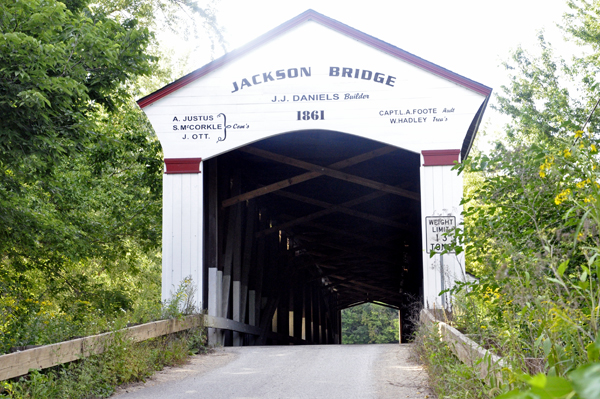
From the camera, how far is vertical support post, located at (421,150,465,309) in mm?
10008

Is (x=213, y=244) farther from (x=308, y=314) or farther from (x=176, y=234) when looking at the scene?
(x=308, y=314)

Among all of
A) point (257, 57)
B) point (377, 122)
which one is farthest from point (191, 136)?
point (377, 122)

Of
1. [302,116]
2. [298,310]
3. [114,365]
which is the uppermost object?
[302,116]

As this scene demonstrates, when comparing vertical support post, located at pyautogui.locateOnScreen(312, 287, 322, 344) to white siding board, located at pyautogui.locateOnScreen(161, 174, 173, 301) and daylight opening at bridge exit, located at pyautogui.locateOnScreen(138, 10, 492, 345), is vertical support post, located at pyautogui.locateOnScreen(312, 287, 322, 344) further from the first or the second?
white siding board, located at pyautogui.locateOnScreen(161, 174, 173, 301)

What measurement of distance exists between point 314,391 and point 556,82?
26762mm

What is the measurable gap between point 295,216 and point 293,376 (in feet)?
43.6

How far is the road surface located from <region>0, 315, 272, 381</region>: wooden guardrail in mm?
535

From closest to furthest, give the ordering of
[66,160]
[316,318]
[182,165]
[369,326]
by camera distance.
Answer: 1. [182,165]
2. [66,160]
3. [316,318]
4. [369,326]

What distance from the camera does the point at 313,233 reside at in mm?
21969

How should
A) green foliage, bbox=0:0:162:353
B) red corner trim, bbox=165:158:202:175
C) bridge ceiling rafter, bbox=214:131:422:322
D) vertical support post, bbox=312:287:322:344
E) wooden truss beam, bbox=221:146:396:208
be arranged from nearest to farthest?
green foliage, bbox=0:0:162:353, red corner trim, bbox=165:158:202:175, wooden truss beam, bbox=221:146:396:208, bridge ceiling rafter, bbox=214:131:422:322, vertical support post, bbox=312:287:322:344

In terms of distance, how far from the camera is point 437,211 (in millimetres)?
10297

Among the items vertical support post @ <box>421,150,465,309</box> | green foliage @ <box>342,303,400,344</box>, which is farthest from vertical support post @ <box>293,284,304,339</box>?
green foliage @ <box>342,303,400,344</box>

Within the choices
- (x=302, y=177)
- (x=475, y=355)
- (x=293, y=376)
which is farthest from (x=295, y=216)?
(x=475, y=355)

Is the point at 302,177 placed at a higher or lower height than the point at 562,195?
higher
